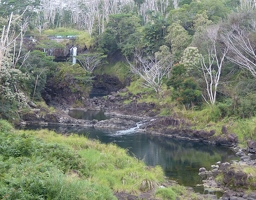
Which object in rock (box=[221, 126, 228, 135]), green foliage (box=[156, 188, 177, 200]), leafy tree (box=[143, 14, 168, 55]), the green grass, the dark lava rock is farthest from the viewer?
leafy tree (box=[143, 14, 168, 55])

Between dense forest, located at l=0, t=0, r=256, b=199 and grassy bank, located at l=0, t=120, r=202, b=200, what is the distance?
464 cm

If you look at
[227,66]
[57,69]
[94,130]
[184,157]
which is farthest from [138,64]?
[184,157]

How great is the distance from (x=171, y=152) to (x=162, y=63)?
19.4 metres

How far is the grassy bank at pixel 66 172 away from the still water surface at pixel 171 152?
134 inches

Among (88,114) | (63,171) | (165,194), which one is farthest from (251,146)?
(88,114)

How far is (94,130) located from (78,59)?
23613 mm

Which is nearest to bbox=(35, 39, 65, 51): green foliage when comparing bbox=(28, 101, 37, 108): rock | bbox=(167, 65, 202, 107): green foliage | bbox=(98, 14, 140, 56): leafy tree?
bbox=(98, 14, 140, 56): leafy tree

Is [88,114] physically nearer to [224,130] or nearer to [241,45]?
[224,130]

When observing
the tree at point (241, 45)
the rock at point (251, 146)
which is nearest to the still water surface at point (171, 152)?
the rock at point (251, 146)

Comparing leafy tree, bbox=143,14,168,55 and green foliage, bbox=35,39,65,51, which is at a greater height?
leafy tree, bbox=143,14,168,55

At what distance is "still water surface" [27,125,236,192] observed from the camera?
2295cm

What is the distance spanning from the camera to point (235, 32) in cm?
4056

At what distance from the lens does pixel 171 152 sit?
29703 millimetres

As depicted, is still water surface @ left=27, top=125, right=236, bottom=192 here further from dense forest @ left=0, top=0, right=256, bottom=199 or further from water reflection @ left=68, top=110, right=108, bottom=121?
water reflection @ left=68, top=110, right=108, bottom=121
